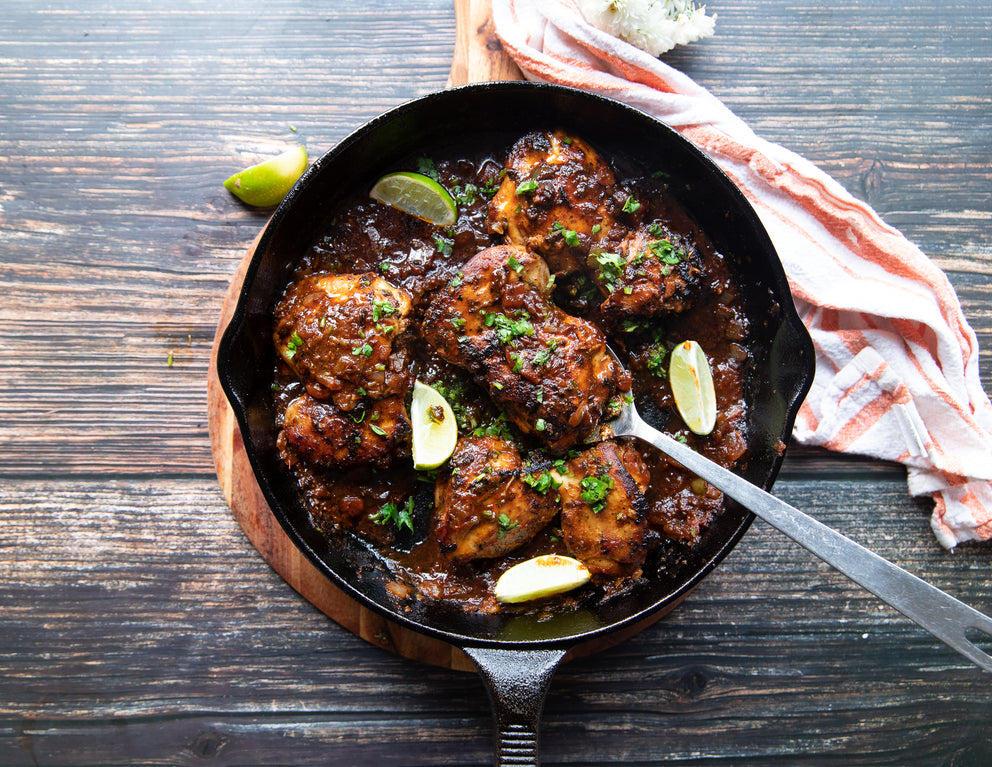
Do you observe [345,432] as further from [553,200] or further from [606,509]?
[553,200]

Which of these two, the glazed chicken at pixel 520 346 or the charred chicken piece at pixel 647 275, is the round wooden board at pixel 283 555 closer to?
the glazed chicken at pixel 520 346

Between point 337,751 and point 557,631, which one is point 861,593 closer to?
point 557,631

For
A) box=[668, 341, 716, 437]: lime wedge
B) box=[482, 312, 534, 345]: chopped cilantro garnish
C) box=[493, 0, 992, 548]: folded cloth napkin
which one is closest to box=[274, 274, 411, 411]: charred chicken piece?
box=[482, 312, 534, 345]: chopped cilantro garnish

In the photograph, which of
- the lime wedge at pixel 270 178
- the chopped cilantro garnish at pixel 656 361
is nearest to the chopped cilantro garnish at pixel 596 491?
the chopped cilantro garnish at pixel 656 361

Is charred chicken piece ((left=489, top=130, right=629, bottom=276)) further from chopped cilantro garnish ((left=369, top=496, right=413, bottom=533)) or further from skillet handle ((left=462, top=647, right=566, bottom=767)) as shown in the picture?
skillet handle ((left=462, top=647, right=566, bottom=767))

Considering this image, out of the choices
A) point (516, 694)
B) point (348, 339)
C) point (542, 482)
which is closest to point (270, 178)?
point (348, 339)

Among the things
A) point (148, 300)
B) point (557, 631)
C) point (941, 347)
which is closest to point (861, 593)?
point (941, 347)
